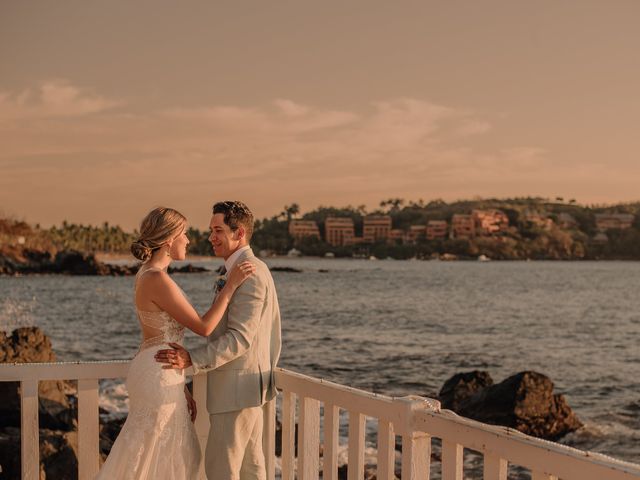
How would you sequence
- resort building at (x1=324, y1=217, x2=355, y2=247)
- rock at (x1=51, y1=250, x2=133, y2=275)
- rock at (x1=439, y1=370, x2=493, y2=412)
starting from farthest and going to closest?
resort building at (x1=324, y1=217, x2=355, y2=247), rock at (x1=51, y1=250, x2=133, y2=275), rock at (x1=439, y1=370, x2=493, y2=412)

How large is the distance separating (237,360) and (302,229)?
146772mm

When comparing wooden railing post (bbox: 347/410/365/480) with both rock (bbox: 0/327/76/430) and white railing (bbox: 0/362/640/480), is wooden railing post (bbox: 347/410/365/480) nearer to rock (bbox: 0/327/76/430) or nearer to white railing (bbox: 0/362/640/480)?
white railing (bbox: 0/362/640/480)

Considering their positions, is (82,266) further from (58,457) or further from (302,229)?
(58,457)

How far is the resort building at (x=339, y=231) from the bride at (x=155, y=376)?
146867 millimetres

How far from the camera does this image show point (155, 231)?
3525mm

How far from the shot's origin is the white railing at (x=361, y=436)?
2471 mm

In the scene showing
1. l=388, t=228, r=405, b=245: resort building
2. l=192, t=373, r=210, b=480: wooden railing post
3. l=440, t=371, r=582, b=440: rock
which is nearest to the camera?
l=192, t=373, r=210, b=480: wooden railing post

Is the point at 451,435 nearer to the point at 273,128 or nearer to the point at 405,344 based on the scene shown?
the point at 405,344

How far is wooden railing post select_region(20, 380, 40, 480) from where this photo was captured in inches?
153

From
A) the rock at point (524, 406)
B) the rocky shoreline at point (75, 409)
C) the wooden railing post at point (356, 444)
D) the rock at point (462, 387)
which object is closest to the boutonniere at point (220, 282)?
the wooden railing post at point (356, 444)

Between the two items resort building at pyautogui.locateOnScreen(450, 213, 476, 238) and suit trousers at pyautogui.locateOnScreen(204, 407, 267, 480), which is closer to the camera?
suit trousers at pyautogui.locateOnScreen(204, 407, 267, 480)

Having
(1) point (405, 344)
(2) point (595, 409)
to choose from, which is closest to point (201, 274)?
(1) point (405, 344)

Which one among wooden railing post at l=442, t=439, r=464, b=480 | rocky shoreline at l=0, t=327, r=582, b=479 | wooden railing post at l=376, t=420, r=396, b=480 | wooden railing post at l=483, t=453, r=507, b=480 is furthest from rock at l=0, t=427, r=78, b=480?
wooden railing post at l=483, t=453, r=507, b=480

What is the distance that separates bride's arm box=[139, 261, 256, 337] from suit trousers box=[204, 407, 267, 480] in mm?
411
